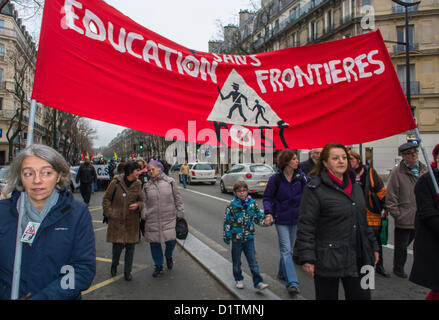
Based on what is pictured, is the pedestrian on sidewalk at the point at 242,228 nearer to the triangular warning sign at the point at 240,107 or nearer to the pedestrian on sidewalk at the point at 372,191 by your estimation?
the triangular warning sign at the point at 240,107

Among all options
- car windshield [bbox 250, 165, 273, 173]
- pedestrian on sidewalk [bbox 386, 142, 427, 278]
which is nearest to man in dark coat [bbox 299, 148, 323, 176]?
pedestrian on sidewalk [bbox 386, 142, 427, 278]

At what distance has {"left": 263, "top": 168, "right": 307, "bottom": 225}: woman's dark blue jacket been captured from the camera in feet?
14.0

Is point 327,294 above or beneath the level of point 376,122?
beneath

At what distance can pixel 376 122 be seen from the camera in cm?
333

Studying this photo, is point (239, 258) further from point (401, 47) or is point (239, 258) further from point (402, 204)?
point (401, 47)

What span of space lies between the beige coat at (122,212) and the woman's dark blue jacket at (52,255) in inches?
109

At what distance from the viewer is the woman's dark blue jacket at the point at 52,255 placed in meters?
1.88

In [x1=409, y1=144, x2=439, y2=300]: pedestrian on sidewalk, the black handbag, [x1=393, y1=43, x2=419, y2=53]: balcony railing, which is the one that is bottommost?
the black handbag

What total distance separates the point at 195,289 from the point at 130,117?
2.56 m

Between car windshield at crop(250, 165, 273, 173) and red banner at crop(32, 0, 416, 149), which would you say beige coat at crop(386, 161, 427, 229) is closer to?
red banner at crop(32, 0, 416, 149)

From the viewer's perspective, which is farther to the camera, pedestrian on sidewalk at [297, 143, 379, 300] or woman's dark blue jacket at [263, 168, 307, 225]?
woman's dark blue jacket at [263, 168, 307, 225]

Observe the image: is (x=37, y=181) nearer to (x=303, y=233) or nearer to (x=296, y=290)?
(x=303, y=233)

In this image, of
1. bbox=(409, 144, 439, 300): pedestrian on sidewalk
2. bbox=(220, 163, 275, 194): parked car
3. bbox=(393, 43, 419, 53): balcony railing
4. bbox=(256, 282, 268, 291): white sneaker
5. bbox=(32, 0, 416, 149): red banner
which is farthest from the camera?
bbox=(393, 43, 419, 53): balcony railing

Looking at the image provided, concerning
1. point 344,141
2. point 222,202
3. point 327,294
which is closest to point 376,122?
point 344,141
